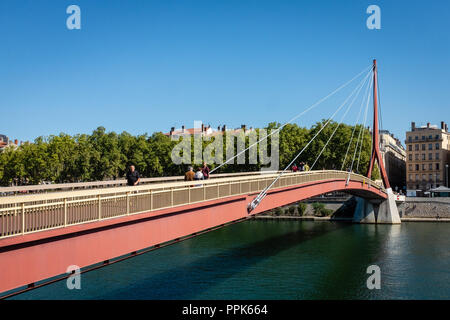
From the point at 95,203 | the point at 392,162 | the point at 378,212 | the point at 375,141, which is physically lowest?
the point at 378,212

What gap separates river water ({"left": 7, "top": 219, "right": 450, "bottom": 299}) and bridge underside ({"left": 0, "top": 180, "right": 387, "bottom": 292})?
668 centimetres

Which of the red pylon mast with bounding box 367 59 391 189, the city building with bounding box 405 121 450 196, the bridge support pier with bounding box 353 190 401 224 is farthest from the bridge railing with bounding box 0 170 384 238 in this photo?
the city building with bounding box 405 121 450 196

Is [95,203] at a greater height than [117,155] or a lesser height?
lesser

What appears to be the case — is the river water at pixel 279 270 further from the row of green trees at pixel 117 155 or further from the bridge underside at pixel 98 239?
the row of green trees at pixel 117 155

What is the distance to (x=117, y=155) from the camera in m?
80.6

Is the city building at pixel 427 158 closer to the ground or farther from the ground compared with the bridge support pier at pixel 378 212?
farther from the ground

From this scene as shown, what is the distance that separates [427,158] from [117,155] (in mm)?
61685

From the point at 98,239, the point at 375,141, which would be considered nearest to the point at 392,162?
the point at 375,141

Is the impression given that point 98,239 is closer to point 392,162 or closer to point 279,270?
point 279,270

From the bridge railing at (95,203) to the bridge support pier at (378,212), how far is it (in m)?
41.0

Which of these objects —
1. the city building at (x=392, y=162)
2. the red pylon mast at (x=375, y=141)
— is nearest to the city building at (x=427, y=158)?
the city building at (x=392, y=162)

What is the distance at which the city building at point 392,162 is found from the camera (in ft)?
359

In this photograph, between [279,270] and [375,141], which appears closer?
[279,270]
